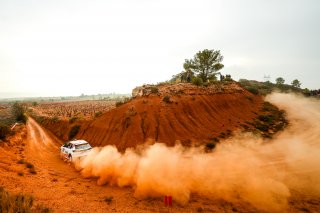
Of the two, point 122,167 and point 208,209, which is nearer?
point 208,209

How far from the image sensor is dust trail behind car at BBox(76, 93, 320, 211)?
1082 cm

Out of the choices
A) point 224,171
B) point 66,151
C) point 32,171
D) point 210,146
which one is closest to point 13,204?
point 32,171

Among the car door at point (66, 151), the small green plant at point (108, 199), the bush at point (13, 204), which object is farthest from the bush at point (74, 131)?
the bush at point (13, 204)

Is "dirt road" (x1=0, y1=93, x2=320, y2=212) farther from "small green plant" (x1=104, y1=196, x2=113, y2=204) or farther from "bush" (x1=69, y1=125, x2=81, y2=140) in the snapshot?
"bush" (x1=69, y1=125, x2=81, y2=140)

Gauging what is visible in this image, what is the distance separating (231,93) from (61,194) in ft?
99.9

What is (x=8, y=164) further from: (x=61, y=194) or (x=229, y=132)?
(x=229, y=132)

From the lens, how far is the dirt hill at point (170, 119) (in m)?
21.4

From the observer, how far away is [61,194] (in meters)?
10.9

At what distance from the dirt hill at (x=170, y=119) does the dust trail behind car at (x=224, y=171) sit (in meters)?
2.40

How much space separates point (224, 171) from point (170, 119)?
10331 mm

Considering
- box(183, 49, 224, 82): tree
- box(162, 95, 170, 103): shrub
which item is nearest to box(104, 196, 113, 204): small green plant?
box(162, 95, 170, 103): shrub

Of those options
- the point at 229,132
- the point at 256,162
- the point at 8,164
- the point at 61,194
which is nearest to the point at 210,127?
the point at 229,132

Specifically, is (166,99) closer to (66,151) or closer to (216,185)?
(66,151)

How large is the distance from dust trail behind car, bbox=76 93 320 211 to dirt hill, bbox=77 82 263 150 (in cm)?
240
